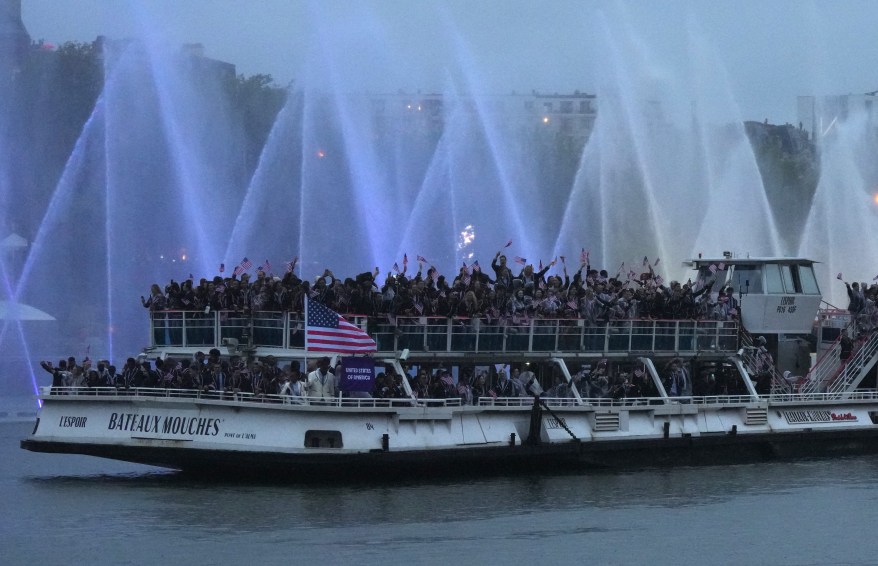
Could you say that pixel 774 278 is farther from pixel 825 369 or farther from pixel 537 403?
pixel 537 403

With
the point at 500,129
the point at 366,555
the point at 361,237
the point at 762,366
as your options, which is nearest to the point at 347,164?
the point at 361,237

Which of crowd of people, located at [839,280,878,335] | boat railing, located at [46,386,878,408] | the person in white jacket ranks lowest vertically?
boat railing, located at [46,386,878,408]

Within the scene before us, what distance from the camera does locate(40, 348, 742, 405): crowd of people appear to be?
34.8 meters

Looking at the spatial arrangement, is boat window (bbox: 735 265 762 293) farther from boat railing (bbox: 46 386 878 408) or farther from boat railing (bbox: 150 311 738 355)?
Answer: boat railing (bbox: 46 386 878 408)

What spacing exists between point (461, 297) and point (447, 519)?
708cm

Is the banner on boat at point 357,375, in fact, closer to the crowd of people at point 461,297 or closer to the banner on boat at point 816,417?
the crowd of people at point 461,297

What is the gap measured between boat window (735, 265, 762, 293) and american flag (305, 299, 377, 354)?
12.4 meters

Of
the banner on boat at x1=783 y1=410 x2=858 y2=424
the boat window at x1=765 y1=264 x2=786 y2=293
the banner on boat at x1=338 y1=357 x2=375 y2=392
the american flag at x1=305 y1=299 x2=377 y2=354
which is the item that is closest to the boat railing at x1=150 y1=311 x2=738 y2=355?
the american flag at x1=305 y1=299 x2=377 y2=354

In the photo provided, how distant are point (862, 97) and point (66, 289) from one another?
38402mm

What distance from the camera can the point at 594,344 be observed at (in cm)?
3991

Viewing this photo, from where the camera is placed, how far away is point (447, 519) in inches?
1259

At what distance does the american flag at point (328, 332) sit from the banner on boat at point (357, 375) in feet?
1.38

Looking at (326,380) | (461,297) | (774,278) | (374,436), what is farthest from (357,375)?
(774,278)

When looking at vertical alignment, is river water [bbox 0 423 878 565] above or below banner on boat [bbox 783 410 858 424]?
below
